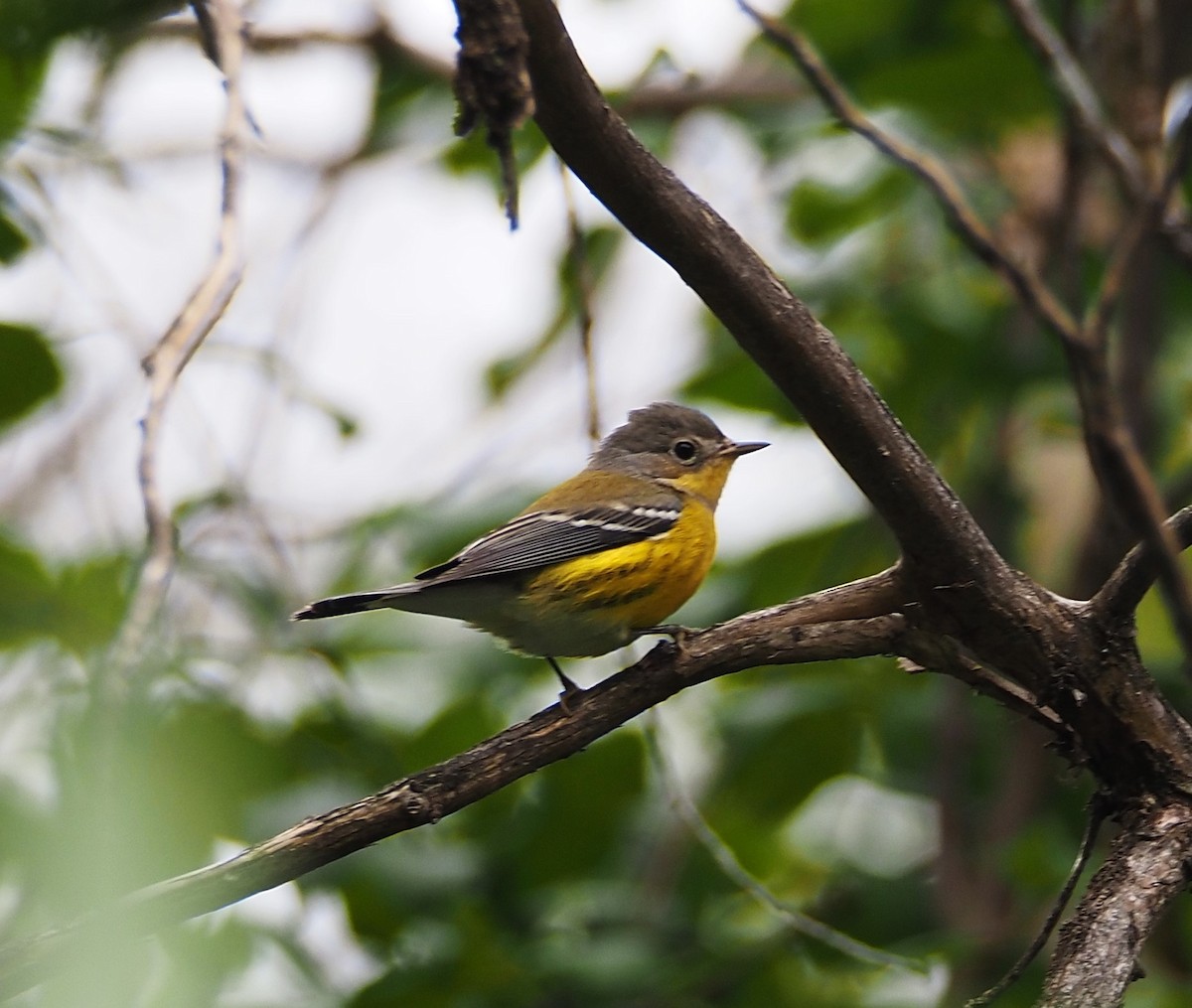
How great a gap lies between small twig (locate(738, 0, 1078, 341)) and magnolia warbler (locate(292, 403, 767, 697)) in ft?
5.20

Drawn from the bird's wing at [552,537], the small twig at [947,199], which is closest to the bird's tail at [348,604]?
the bird's wing at [552,537]

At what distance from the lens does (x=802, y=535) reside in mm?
5570

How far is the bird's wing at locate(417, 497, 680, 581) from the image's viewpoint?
15.1 feet

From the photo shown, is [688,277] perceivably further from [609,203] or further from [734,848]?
[734,848]

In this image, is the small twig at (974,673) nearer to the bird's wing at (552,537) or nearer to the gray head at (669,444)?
the bird's wing at (552,537)

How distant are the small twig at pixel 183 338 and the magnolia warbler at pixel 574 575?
1508mm

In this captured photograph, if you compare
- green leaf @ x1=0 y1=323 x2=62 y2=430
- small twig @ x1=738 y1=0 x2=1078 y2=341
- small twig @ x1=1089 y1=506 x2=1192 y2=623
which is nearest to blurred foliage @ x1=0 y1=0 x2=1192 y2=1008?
green leaf @ x1=0 y1=323 x2=62 y2=430

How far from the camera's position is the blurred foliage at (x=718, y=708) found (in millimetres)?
4172

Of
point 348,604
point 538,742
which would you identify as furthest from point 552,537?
Result: point 538,742

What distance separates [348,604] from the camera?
13.1ft

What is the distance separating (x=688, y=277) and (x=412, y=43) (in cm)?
530

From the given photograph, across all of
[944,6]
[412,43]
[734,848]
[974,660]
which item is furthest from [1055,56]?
[412,43]

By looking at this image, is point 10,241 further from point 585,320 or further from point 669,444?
point 669,444

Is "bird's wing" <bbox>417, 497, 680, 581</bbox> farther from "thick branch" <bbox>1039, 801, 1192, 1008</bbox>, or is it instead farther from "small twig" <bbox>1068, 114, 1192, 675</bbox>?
"small twig" <bbox>1068, 114, 1192, 675</bbox>
